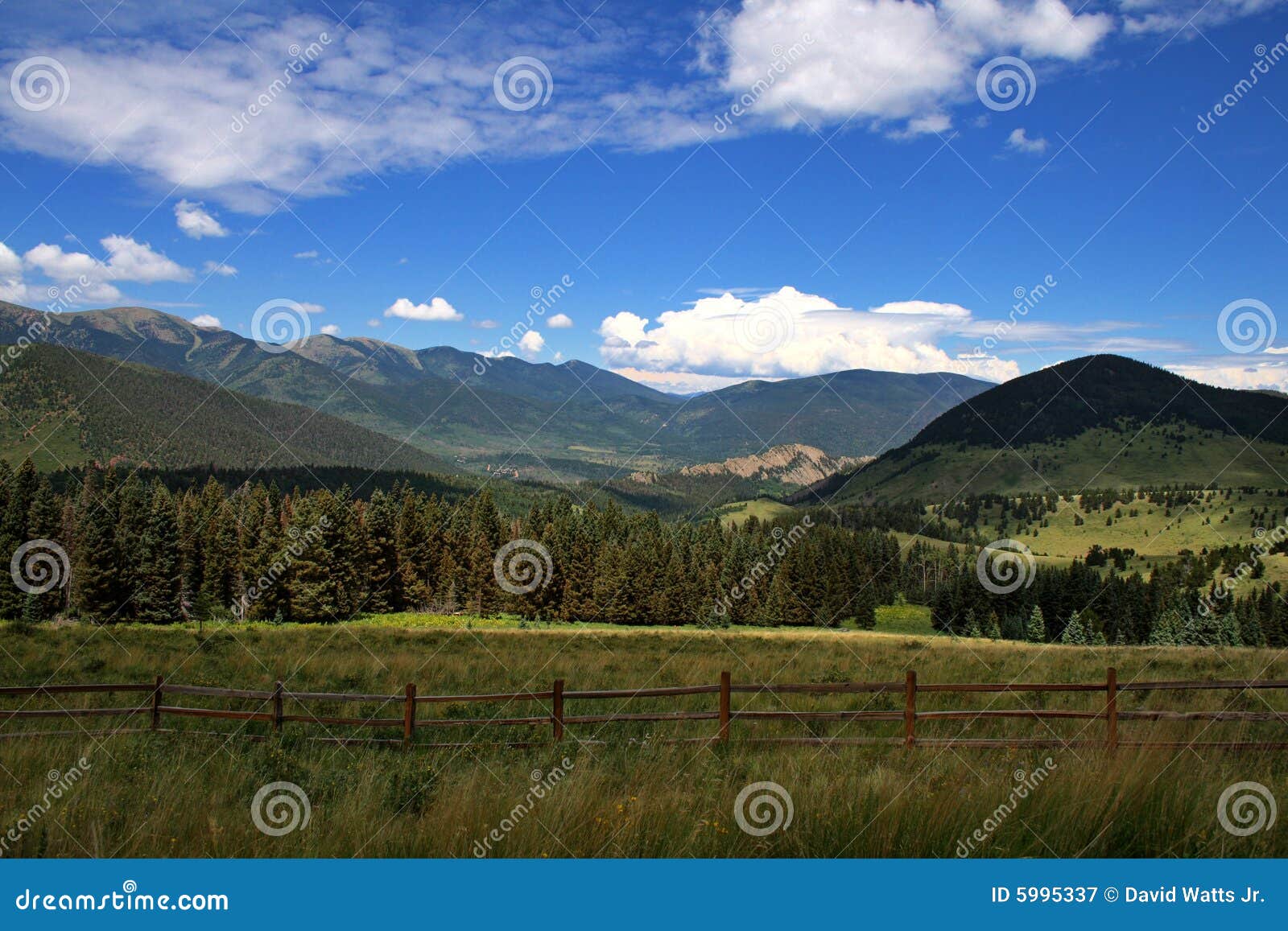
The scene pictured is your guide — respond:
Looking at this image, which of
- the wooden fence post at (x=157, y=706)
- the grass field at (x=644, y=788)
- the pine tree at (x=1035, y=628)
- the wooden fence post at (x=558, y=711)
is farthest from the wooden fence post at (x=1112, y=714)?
the pine tree at (x=1035, y=628)

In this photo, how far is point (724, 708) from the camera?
1150 cm

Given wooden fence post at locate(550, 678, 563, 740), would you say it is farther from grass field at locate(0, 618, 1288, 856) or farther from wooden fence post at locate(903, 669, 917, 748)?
wooden fence post at locate(903, 669, 917, 748)

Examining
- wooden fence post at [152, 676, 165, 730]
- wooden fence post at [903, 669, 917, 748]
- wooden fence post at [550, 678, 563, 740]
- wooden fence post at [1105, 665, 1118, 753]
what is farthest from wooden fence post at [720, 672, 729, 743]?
wooden fence post at [152, 676, 165, 730]

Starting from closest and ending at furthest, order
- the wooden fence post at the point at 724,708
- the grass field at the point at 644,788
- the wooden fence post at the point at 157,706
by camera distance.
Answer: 1. the grass field at the point at 644,788
2. the wooden fence post at the point at 724,708
3. the wooden fence post at the point at 157,706

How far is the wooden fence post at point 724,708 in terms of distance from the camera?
11289 mm

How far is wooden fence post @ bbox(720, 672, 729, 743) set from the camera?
11289 millimetres

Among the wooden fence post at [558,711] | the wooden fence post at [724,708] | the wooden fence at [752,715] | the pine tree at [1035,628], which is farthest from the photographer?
the pine tree at [1035,628]

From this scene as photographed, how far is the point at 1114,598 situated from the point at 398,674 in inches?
4449

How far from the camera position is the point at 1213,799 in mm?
7020

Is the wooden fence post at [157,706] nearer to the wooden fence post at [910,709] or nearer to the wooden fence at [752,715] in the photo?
the wooden fence at [752,715]

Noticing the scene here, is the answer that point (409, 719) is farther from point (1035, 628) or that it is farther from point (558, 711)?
point (1035, 628)

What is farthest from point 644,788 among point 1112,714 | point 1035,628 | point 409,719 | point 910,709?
point 1035,628

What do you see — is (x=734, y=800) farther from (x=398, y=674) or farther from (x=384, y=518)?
(x=384, y=518)

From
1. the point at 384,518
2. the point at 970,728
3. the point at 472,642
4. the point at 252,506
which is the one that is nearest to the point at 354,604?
the point at 384,518
